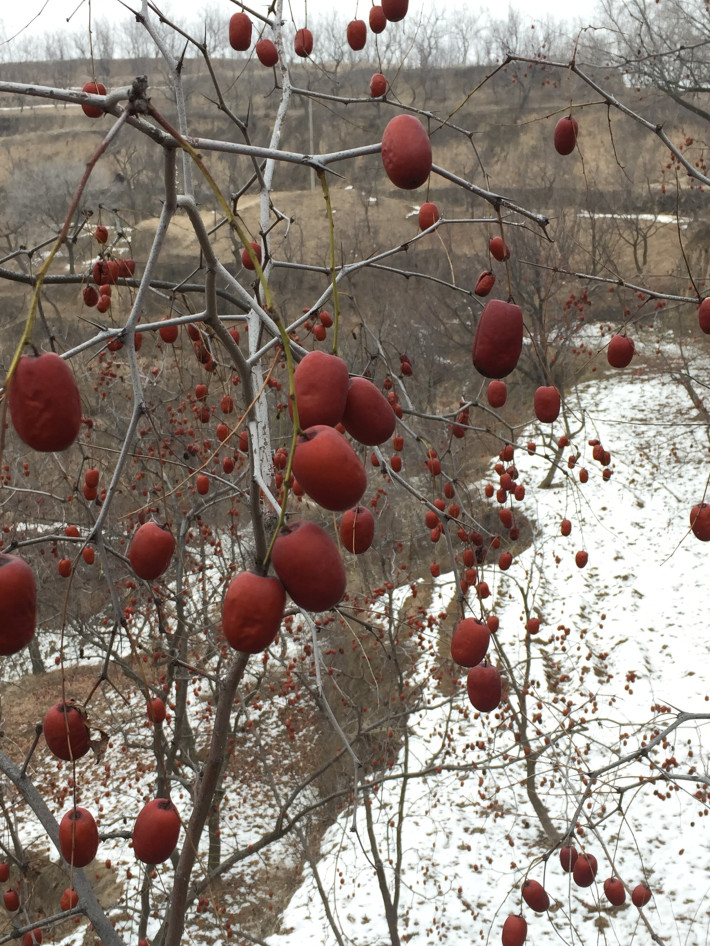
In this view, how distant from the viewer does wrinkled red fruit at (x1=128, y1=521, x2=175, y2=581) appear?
125 centimetres

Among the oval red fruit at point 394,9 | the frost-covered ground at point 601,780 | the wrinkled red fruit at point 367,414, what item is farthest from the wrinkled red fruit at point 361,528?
the frost-covered ground at point 601,780

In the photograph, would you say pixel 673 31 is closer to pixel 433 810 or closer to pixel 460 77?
pixel 433 810

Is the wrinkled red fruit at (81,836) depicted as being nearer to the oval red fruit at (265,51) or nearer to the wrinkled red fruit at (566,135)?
the wrinkled red fruit at (566,135)

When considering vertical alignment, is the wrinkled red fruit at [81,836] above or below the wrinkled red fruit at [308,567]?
below

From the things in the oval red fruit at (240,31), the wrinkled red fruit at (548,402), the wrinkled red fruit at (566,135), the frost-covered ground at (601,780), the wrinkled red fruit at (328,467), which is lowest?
the frost-covered ground at (601,780)

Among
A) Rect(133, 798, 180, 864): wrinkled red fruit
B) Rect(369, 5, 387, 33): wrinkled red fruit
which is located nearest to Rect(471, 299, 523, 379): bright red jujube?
Rect(133, 798, 180, 864): wrinkled red fruit

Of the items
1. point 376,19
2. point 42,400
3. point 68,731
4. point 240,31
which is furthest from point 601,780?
point 42,400

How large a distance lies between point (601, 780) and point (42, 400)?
728cm

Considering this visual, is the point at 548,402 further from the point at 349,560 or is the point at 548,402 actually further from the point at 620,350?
the point at 349,560

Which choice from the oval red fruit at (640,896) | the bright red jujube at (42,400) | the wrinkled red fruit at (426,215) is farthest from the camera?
the oval red fruit at (640,896)

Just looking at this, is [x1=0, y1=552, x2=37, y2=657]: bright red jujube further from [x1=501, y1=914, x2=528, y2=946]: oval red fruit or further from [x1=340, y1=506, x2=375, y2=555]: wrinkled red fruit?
[x1=501, y1=914, x2=528, y2=946]: oval red fruit

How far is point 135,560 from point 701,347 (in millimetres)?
16834

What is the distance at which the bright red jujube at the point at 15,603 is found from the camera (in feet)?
2.87

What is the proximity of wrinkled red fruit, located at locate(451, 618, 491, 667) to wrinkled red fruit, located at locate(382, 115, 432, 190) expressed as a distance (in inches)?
33.7
